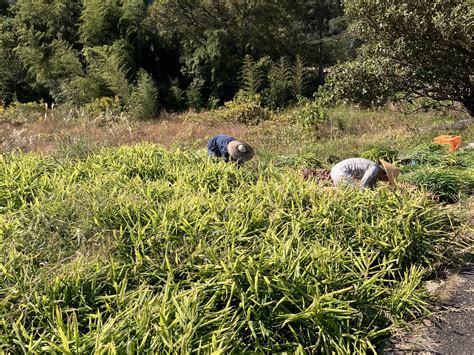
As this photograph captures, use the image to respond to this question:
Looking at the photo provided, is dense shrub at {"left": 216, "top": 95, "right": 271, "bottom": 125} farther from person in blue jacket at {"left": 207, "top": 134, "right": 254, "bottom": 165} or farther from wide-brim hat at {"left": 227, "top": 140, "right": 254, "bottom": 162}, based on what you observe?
wide-brim hat at {"left": 227, "top": 140, "right": 254, "bottom": 162}

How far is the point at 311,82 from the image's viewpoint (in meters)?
16.7

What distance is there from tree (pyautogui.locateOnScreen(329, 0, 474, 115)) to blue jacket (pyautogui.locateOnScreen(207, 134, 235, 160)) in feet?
12.0

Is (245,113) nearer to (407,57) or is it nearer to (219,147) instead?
(407,57)

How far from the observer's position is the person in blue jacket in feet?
Answer: 15.7

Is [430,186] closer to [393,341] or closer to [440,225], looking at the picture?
[440,225]

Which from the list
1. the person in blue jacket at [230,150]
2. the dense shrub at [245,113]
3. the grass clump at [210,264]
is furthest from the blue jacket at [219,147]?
the dense shrub at [245,113]

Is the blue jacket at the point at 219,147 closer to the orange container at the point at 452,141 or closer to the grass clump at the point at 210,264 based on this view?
the grass clump at the point at 210,264

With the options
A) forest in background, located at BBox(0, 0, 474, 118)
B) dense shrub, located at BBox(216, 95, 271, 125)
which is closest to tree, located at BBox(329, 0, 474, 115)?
dense shrub, located at BBox(216, 95, 271, 125)

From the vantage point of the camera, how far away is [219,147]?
530 cm

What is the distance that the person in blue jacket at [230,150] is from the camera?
15.7 ft

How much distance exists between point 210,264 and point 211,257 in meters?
0.08

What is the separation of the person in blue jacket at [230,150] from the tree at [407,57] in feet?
12.2

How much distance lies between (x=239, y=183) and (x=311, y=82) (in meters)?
13.5

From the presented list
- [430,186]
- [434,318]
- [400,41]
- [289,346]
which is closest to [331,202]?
[434,318]
